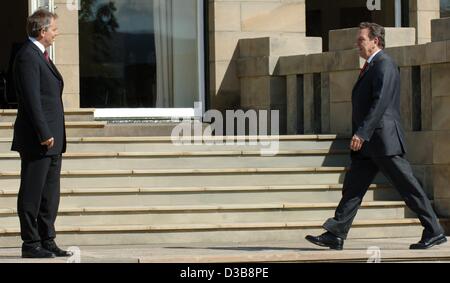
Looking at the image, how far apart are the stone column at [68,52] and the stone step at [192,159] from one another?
2.39 m

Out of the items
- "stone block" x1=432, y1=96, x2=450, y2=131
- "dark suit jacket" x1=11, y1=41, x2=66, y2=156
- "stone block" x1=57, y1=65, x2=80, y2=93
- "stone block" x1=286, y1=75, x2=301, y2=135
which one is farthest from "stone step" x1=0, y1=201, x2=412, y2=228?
"stone block" x1=57, y1=65, x2=80, y2=93

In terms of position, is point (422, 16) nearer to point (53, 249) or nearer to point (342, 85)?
point (342, 85)

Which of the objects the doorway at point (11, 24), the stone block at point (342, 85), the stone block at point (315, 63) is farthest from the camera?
the doorway at point (11, 24)

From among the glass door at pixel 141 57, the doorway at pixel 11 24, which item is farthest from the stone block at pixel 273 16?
the doorway at pixel 11 24

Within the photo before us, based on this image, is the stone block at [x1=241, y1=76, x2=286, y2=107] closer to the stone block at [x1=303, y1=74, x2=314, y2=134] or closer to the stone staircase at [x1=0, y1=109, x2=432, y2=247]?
the stone block at [x1=303, y1=74, x2=314, y2=134]

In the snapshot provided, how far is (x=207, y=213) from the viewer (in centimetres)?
1234

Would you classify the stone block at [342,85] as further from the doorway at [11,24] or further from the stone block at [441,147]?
the doorway at [11,24]

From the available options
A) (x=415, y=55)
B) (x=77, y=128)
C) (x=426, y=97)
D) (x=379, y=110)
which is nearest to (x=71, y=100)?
(x=77, y=128)

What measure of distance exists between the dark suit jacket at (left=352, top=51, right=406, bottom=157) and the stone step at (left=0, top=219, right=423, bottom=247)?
1.56 metres

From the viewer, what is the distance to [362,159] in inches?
435

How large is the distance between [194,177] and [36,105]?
316 cm

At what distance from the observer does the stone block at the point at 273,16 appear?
52.6ft

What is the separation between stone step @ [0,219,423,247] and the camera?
462 inches
